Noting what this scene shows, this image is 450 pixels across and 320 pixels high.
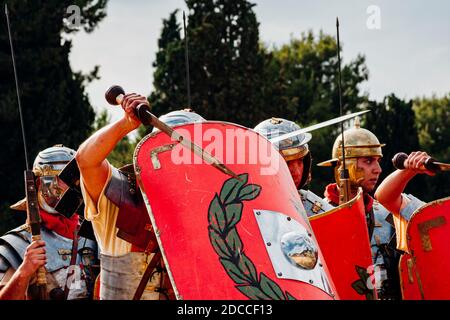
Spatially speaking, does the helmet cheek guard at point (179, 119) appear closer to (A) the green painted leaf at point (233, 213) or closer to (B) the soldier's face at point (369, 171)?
(A) the green painted leaf at point (233, 213)

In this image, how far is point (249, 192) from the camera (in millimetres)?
6758

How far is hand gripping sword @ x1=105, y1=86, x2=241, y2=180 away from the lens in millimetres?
6703

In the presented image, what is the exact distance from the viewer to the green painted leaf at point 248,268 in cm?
647

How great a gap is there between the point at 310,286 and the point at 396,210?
8.20 ft

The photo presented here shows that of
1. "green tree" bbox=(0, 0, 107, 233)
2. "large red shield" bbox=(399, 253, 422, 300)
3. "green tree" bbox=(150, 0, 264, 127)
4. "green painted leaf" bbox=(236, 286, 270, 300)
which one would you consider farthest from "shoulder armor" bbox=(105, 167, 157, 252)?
"green tree" bbox=(150, 0, 264, 127)

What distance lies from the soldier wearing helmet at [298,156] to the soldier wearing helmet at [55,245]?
1.44 metres

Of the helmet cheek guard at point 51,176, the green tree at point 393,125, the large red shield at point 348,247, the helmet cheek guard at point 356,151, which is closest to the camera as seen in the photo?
the large red shield at point 348,247

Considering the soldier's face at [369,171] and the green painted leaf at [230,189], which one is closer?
the green painted leaf at [230,189]

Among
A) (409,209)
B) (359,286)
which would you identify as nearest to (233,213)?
(359,286)


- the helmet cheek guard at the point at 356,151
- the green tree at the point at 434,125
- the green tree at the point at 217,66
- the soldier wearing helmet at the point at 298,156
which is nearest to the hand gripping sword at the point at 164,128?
the soldier wearing helmet at the point at 298,156

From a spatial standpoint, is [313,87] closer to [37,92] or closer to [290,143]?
[37,92]

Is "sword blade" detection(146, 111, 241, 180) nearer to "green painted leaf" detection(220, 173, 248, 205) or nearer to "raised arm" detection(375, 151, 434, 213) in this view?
"green painted leaf" detection(220, 173, 248, 205)

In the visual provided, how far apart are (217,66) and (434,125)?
12638 mm

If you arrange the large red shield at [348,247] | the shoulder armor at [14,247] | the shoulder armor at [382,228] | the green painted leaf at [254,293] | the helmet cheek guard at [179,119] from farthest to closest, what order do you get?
the shoulder armor at [382,228] → the shoulder armor at [14,247] → the large red shield at [348,247] → the helmet cheek guard at [179,119] → the green painted leaf at [254,293]
